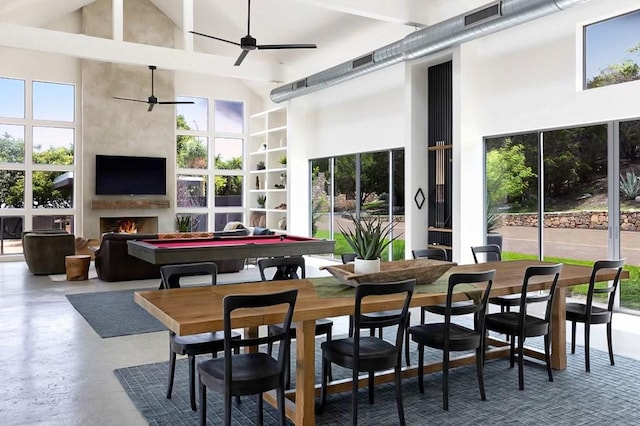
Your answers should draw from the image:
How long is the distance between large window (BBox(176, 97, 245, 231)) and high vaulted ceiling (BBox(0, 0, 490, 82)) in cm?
176

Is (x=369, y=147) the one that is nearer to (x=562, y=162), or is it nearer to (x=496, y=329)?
(x=562, y=162)

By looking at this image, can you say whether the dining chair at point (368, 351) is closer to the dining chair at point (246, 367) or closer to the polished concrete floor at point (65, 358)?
the dining chair at point (246, 367)

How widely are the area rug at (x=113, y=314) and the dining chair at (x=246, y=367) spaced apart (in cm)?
290

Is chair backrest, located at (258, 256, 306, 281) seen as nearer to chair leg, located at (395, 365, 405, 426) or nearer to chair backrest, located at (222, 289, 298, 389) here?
chair backrest, located at (222, 289, 298, 389)

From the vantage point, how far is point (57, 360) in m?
4.63

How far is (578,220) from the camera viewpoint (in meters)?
6.71

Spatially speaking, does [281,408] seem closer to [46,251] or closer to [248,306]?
[248,306]

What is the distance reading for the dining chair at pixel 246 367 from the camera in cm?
274

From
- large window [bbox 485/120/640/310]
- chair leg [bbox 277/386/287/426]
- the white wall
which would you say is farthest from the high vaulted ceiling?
chair leg [bbox 277/386/287/426]

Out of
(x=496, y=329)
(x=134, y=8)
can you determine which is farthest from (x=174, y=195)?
(x=496, y=329)

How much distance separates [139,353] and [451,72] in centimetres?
614

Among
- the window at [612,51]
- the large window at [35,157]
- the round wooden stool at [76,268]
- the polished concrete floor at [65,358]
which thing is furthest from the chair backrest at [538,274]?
Answer: the large window at [35,157]

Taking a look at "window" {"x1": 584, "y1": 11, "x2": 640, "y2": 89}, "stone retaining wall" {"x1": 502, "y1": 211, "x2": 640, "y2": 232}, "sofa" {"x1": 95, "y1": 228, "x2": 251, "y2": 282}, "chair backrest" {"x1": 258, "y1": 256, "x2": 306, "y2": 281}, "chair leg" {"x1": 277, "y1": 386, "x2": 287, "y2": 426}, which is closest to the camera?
"chair leg" {"x1": 277, "y1": 386, "x2": 287, "y2": 426}

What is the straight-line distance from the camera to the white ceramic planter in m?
3.79
